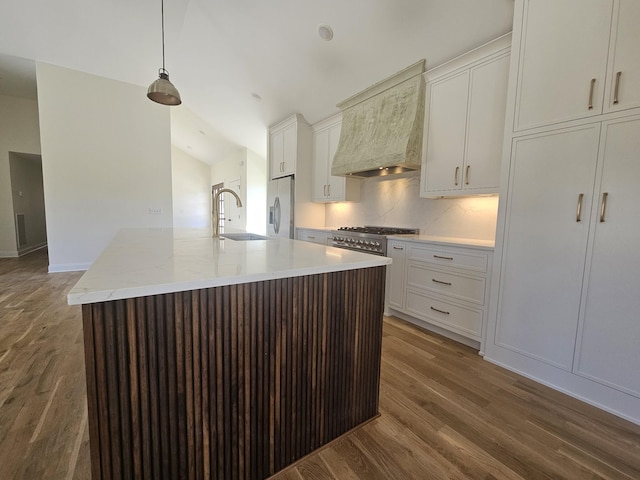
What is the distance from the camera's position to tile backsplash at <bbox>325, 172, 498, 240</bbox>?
8.55 ft

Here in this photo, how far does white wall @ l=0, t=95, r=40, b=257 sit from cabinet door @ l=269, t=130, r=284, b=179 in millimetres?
4826

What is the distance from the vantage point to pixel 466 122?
2379 mm

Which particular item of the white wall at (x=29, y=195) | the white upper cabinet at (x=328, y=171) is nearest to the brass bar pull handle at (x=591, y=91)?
the white upper cabinet at (x=328, y=171)

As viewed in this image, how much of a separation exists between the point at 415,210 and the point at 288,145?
7.76 ft

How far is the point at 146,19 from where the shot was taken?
3389 mm

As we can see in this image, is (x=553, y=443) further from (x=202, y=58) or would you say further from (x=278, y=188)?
(x=202, y=58)

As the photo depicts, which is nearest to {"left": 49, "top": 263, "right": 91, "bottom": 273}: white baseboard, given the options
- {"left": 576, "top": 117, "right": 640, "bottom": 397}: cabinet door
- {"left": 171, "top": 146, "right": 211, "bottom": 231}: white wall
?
{"left": 171, "top": 146, "right": 211, "bottom": 231}: white wall

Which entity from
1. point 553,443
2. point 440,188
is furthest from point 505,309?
point 440,188

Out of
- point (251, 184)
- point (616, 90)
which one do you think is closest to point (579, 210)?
point (616, 90)

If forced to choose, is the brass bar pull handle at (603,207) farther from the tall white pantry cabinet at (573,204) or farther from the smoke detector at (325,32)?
the smoke detector at (325,32)

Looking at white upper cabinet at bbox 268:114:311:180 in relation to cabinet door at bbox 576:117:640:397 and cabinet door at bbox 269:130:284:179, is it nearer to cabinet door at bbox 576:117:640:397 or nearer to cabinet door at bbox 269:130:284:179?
cabinet door at bbox 269:130:284:179

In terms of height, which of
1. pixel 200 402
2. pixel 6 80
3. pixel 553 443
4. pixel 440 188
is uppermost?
pixel 6 80

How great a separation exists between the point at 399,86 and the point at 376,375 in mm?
2761

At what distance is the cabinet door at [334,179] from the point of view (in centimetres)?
378
